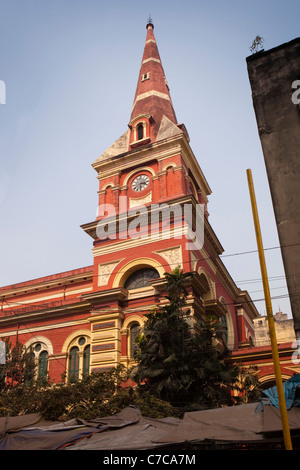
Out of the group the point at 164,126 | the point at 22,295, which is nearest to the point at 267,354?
the point at 164,126


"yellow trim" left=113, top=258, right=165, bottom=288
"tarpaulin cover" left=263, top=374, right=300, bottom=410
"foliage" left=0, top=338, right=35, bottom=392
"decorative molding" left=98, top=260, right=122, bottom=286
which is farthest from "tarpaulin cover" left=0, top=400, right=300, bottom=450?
"decorative molding" left=98, top=260, right=122, bottom=286

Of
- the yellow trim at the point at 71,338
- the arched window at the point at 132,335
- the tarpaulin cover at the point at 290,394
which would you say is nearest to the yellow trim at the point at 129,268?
the arched window at the point at 132,335

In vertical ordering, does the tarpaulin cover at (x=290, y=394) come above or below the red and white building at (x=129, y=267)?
below

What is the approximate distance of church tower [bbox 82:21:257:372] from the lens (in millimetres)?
22656

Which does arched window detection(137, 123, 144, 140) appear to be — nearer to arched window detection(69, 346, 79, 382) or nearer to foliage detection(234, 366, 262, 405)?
arched window detection(69, 346, 79, 382)

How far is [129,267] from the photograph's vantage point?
2409cm

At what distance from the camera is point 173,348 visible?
1708 centimetres

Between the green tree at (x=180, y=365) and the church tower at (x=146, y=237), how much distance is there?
214 cm

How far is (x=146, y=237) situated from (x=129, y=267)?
1927 mm

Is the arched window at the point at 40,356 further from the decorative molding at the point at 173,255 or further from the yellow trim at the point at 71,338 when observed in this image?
the decorative molding at the point at 173,255

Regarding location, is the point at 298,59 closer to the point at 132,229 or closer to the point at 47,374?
the point at 132,229

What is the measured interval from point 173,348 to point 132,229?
9593 mm

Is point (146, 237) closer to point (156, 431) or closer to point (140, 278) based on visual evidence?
point (140, 278)

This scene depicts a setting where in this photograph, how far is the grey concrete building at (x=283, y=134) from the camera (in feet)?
32.0
